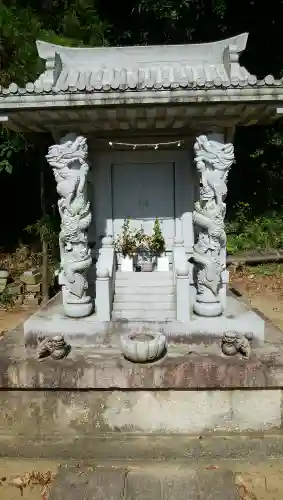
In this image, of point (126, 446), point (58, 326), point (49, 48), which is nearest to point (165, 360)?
point (126, 446)

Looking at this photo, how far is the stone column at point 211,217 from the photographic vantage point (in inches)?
183

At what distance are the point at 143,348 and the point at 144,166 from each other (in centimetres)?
251

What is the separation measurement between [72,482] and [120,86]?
12.2 ft

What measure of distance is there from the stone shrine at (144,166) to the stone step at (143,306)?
14 mm

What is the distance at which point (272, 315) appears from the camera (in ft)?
27.5

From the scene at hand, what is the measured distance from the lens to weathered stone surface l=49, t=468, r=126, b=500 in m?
3.43

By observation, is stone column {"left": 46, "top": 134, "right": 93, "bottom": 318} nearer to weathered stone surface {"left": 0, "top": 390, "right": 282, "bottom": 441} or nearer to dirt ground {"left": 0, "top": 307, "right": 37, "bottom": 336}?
weathered stone surface {"left": 0, "top": 390, "right": 282, "bottom": 441}

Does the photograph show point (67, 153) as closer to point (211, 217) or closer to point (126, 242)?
point (126, 242)

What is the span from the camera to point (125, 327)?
195 inches

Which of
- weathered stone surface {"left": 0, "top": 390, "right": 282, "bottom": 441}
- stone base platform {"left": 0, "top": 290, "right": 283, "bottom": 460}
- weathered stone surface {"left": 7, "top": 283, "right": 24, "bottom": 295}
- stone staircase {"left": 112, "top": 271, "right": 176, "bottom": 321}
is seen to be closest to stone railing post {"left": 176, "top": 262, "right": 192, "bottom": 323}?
stone staircase {"left": 112, "top": 271, "right": 176, "bottom": 321}

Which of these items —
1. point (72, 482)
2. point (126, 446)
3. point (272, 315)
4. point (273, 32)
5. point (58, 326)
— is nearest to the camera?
point (72, 482)

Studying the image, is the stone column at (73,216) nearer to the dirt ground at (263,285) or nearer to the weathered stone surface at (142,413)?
the weathered stone surface at (142,413)

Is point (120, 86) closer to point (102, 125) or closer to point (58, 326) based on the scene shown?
point (102, 125)

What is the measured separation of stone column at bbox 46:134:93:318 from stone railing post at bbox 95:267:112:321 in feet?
0.52
